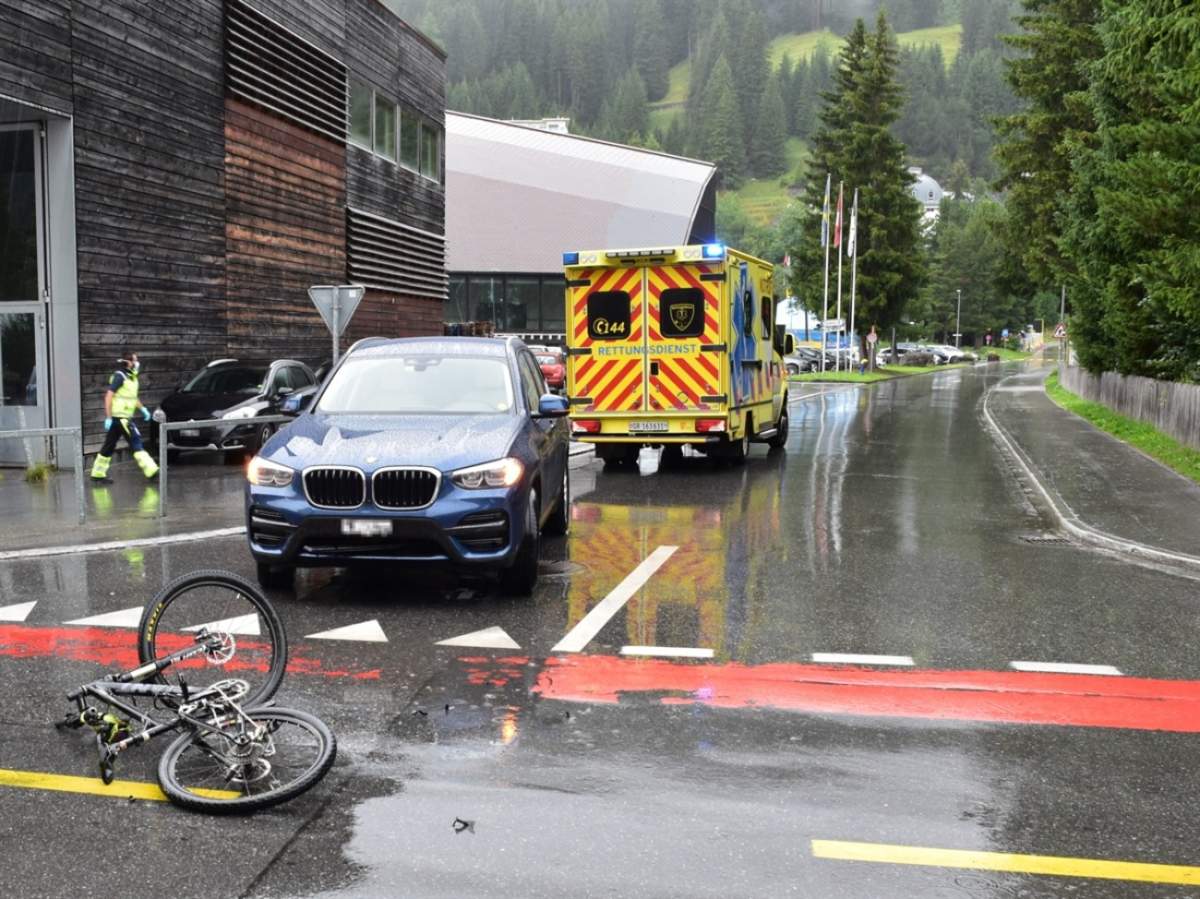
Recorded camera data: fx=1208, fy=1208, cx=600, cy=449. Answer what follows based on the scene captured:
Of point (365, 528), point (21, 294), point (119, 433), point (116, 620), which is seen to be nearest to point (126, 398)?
point (119, 433)

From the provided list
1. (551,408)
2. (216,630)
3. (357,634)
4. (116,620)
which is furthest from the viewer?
(551,408)

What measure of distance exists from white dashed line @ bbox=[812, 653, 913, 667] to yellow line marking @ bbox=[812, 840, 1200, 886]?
263cm

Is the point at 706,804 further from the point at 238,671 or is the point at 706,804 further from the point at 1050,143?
the point at 1050,143

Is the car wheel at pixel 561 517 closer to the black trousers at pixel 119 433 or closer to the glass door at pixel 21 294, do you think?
the black trousers at pixel 119 433

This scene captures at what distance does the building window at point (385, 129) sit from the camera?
1171 inches

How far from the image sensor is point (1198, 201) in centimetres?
1788

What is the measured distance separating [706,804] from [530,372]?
6285 millimetres

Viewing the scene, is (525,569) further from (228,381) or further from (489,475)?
(228,381)

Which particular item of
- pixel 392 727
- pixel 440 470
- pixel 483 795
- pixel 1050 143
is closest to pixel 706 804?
pixel 483 795

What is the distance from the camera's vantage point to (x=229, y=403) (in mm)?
19281

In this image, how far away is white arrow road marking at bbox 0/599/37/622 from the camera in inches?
306

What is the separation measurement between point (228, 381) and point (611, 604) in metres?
13.5

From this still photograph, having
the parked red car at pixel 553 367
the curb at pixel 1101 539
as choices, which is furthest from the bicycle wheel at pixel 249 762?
the parked red car at pixel 553 367

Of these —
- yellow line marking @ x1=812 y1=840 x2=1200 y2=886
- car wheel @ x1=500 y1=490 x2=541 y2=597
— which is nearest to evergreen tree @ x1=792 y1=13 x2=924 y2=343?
car wheel @ x1=500 y1=490 x2=541 y2=597
